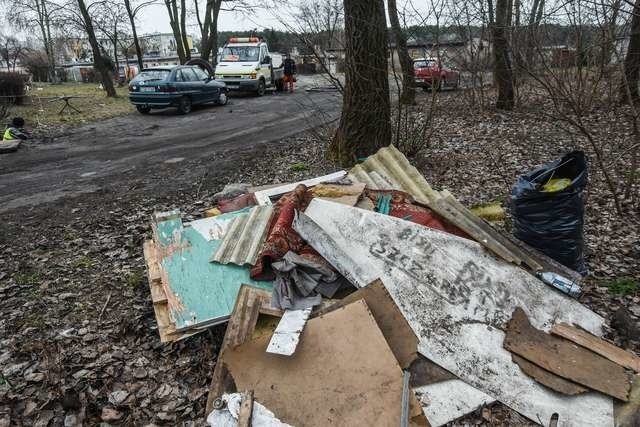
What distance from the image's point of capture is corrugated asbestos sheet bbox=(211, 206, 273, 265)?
3820 mm

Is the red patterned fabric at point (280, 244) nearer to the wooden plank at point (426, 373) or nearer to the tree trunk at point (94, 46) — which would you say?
the wooden plank at point (426, 373)

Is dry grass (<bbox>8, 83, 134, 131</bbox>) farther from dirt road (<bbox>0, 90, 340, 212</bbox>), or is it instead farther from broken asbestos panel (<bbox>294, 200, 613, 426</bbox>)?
broken asbestos panel (<bbox>294, 200, 613, 426</bbox>)

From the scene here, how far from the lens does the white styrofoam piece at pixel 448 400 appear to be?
2.71m

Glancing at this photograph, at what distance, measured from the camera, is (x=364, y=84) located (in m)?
6.66

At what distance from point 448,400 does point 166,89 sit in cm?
1338

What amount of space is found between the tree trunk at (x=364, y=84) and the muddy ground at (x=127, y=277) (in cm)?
61

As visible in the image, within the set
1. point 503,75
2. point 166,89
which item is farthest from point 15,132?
point 503,75

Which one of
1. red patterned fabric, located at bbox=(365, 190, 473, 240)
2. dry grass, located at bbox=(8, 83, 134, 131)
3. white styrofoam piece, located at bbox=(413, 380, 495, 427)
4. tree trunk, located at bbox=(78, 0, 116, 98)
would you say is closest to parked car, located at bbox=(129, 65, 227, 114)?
dry grass, located at bbox=(8, 83, 134, 131)

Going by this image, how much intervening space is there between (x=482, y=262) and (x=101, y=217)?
15.6 ft

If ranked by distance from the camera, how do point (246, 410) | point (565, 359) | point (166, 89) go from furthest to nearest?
point (166, 89)
point (565, 359)
point (246, 410)

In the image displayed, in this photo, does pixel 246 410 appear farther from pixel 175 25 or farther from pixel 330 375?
pixel 175 25

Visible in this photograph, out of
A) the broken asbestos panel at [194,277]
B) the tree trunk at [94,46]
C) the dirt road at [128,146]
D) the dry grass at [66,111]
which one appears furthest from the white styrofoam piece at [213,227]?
the tree trunk at [94,46]

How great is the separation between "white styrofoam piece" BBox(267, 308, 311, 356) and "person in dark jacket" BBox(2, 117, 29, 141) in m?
10.3

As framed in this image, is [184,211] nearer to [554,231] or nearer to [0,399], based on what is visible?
[0,399]
